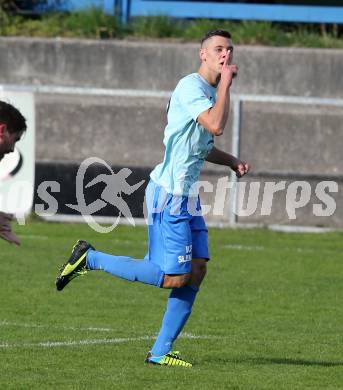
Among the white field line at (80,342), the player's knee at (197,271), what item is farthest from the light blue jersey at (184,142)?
the white field line at (80,342)

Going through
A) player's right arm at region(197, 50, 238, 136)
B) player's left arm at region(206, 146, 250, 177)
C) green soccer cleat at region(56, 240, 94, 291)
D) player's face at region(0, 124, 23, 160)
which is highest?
player's right arm at region(197, 50, 238, 136)

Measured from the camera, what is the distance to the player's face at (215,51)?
8.05m

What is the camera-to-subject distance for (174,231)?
8.10 m

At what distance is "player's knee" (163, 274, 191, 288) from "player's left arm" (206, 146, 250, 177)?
78 cm

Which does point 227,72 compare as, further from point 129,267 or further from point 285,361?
point 285,361

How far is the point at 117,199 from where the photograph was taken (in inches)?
715

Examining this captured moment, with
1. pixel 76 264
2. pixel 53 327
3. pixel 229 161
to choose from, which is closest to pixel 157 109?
pixel 53 327

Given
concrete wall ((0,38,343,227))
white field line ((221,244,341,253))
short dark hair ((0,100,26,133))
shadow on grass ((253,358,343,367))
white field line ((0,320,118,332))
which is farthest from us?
concrete wall ((0,38,343,227))

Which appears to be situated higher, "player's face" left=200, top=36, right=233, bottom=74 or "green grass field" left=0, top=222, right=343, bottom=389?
"player's face" left=200, top=36, right=233, bottom=74

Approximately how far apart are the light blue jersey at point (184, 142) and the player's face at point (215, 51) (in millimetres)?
118

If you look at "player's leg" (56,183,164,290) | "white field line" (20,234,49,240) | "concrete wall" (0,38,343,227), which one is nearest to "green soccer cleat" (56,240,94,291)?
"player's leg" (56,183,164,290)

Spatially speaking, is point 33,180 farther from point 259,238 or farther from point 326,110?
point 326,110

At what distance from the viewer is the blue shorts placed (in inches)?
318
